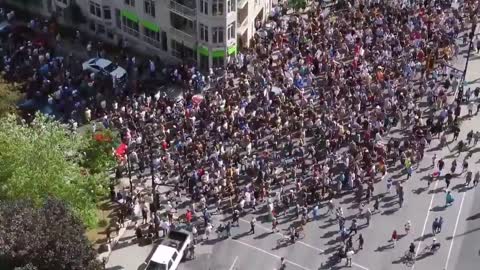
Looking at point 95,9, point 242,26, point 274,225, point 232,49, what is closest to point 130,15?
point 95,9

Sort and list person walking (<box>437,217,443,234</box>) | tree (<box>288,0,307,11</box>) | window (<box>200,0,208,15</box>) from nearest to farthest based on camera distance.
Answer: person walking (<box>437,217,443,234</box>), window (<box>200,0,208,15</box>), tree (<box>288,0,307,11</box>)

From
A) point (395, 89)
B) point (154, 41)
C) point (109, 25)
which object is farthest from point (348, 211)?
point (109, 25)

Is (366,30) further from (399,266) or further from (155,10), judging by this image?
(399,266)

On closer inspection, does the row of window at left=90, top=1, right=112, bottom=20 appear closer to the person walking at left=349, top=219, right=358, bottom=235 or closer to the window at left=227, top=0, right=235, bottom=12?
the window at left=227, top=0, right=235, bottom=12

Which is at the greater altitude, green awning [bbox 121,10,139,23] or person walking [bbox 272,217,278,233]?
green awning [bbox 121,10,139,23]

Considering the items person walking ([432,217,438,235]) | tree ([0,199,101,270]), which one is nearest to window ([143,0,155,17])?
tree ([0,199,101,270])
